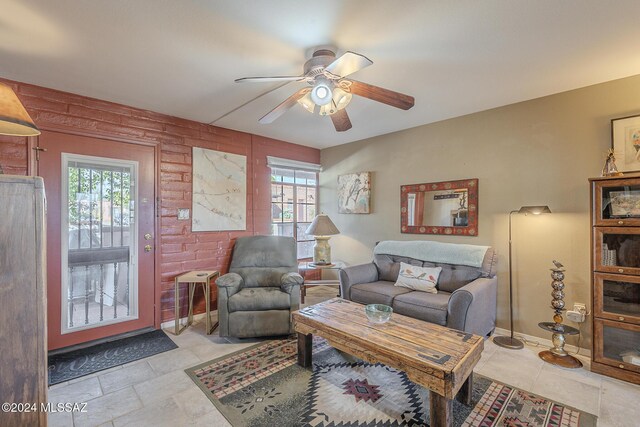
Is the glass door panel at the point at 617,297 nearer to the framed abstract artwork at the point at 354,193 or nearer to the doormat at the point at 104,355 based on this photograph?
the framed abstract artwork at the point at 354,193

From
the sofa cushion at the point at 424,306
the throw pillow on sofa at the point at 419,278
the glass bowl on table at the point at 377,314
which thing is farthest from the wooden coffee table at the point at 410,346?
the throw pillow on sofa at the point at 419,278

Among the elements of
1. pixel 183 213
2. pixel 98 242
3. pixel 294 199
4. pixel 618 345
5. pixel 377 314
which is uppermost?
pixel 294 199

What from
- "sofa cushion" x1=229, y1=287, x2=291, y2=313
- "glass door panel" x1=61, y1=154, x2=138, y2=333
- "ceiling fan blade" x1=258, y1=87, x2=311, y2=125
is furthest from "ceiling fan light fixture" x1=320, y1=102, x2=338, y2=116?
"glass door panel" x1=61, y1=154, x2=138, y2=333

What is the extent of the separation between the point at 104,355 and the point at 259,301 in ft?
4.74

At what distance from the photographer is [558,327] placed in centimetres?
257

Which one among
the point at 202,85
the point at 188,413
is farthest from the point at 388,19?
the point at 188,413

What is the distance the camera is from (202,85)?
257cm

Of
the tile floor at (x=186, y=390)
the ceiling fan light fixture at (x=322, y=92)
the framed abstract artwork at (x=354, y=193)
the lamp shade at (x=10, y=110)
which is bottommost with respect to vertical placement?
the tile floor at (x=186, y=390)

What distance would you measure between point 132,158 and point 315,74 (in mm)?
2293

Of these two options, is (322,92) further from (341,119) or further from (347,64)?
(341,119)

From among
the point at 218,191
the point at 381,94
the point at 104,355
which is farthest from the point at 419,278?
the point at 104,355

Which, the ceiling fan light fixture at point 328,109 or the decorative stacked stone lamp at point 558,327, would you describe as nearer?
the ceiling fan light fixture at point 328,109

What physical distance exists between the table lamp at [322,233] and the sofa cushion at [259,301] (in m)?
1.11

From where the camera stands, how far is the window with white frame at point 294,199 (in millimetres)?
4402
